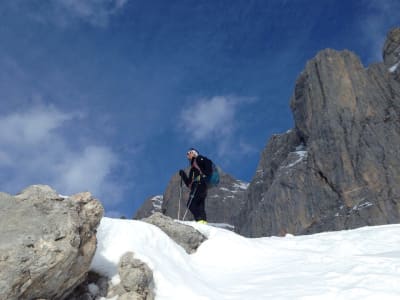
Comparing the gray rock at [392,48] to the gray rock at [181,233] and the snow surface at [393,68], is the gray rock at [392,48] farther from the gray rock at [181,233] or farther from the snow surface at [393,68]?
the gray rock at [181,233]

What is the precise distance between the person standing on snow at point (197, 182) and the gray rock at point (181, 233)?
2703mm

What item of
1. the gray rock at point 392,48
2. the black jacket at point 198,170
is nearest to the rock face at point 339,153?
the gray rock at point 392,48

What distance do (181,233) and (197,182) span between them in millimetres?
3440

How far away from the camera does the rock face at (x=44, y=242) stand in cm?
580

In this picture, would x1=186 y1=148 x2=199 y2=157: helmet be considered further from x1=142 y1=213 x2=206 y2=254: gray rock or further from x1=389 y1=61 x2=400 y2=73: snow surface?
x1=389 y1=61 x2=400 y2=73: snow surface

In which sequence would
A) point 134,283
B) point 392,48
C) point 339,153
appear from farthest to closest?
point 392,48
point 339,153
point 134,283

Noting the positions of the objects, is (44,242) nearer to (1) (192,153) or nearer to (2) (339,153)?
(1) (192,153)

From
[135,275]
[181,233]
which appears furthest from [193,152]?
[135,275]

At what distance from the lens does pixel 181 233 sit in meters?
10.6

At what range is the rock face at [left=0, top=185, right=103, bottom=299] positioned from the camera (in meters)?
5.80

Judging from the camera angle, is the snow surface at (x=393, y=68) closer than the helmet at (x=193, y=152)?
No

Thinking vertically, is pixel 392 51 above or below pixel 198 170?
above

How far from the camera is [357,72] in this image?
111125mm

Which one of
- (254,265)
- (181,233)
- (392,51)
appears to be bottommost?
(254,265)
